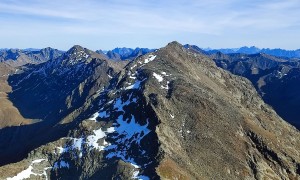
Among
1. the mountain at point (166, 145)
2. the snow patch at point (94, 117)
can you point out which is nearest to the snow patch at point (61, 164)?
the mountain at point (166, 145)

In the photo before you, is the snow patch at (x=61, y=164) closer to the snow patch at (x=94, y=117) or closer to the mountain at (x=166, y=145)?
the mountain at (x=166, y=145)

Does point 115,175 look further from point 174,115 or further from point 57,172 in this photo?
point 174,115

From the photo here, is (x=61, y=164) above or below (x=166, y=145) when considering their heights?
below

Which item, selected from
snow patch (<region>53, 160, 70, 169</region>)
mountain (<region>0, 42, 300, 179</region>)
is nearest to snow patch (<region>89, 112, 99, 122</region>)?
mountain (<region>0, 42, 300, 179</region>)

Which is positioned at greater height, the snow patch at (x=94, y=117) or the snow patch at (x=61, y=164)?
the snow patch at (x=94, y=117)

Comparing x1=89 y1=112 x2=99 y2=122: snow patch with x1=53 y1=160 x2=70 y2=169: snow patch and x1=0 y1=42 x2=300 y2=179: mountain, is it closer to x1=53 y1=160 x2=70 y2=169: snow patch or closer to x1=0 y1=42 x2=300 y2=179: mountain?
x1=0 y1=42 x2=300 y2=179: mountain

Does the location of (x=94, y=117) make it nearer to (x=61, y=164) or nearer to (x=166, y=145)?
(x=61, y=164)

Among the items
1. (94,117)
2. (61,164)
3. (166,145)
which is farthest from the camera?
(94,117)

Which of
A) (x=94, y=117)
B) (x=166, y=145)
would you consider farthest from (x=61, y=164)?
(x=166, y=145)

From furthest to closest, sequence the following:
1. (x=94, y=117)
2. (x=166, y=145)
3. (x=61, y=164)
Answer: (x=94, y=117), (x=61, y=164), (x=166, y=145)

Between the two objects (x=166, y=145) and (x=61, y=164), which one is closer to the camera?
(x=166, y=145)

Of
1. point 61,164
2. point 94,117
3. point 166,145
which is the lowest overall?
point 61,164
